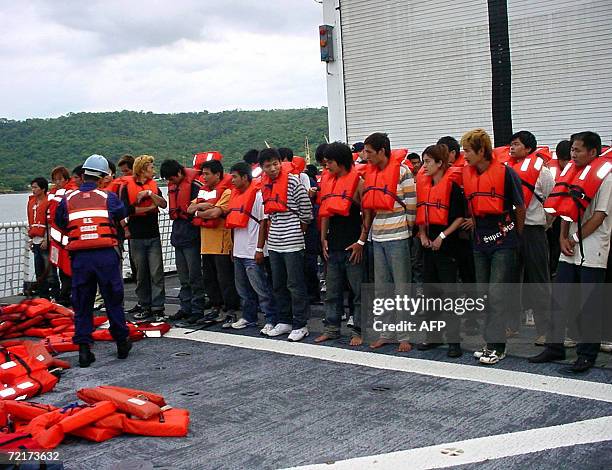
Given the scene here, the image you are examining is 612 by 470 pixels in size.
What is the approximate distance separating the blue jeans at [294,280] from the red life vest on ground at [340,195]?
652 millimetres

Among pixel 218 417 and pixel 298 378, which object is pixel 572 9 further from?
pixel 218 417

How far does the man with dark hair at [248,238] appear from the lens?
23.9ft

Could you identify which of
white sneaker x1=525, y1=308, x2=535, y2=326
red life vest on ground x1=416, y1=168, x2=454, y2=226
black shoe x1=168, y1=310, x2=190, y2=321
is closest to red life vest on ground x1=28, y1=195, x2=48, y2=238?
black shoe x1=168, y1=310, x2=190, y2=321

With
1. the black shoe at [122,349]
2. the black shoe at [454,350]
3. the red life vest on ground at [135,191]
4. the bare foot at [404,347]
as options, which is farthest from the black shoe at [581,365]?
the red life vest on ground at [135,191]

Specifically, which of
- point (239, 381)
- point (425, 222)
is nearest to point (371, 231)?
point (425, 222)

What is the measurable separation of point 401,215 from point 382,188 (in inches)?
12.5

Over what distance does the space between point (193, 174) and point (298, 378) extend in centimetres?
361

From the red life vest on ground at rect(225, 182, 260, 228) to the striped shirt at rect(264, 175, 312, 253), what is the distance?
44 centimetres

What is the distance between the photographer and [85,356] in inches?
252

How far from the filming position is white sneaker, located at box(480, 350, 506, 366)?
5602 mm

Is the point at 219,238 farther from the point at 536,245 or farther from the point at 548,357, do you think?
the point at 548,357

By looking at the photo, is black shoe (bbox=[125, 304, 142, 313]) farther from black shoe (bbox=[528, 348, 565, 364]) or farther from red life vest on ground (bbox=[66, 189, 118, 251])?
black shoe (bbox=[528, 348, 565, 364])

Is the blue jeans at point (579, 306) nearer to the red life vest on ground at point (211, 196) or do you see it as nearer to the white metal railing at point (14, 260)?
the red life vest on ground at point (211, 196)

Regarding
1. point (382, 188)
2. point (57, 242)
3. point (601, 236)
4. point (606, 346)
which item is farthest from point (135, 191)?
point (606, 346)
